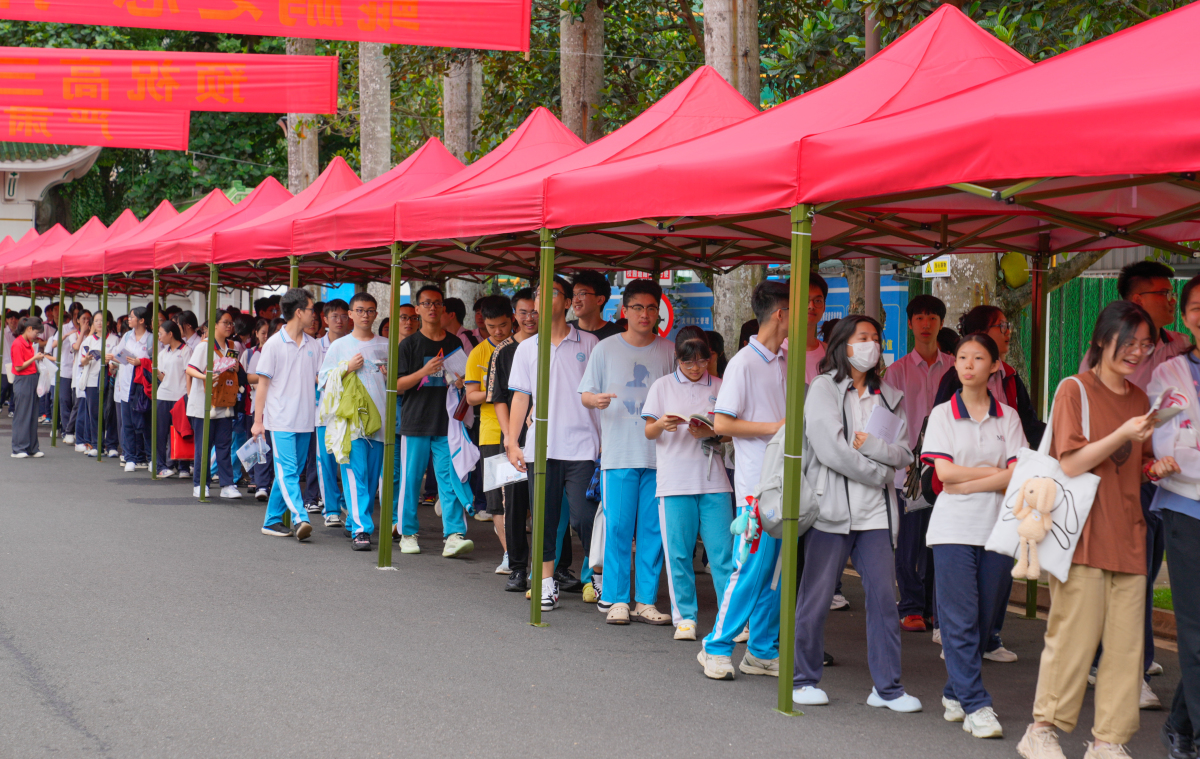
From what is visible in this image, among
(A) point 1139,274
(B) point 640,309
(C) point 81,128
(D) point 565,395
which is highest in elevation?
(C) point 81,128

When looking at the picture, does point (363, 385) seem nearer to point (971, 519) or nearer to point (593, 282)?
point (593, 282)

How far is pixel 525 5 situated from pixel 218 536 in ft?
16.3

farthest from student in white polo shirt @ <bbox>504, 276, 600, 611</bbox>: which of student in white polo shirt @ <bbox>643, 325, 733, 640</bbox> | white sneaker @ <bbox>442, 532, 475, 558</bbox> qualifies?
white sneaker @ <bbox>442, 532, 475, 558</bbox>

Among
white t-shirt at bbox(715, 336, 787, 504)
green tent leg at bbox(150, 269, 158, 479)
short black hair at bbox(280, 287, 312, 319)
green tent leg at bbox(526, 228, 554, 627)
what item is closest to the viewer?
white t-shirt at bbox(715, 336, 787, 504)

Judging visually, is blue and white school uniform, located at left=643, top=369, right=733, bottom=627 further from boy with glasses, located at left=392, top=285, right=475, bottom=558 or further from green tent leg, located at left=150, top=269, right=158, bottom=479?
green tent leg, located at left=150, top=269, right=158, bottom=479

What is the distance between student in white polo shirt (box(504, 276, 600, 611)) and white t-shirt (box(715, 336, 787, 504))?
151 cm

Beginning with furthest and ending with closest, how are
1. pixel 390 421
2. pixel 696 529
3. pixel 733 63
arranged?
pixel 733 63
pixel 390 421
pixel 696 529

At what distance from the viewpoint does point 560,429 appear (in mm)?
7062

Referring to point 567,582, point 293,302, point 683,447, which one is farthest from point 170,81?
point 683,447

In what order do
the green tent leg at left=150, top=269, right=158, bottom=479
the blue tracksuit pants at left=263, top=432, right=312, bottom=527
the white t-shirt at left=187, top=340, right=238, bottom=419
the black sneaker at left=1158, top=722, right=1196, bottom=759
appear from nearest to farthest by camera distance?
the black sneaker at left=1158, top=722, right=1196, bottom=759 < the blue tracksuit pants at left=263, top=432, right=312, bottom=527 < the white t-shirt at left=187, top=340, right=238, bottom=419 < the green tent leg at left=150, top=269, right=158, bottom=479

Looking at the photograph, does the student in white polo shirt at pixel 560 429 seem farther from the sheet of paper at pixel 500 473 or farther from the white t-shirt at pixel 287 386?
the white t-shirt at pixel 287 386

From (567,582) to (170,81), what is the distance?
24.5 feet

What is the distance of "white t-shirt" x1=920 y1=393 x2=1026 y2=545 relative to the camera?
4.73 m

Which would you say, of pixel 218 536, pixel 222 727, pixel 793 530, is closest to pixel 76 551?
pixel 218 536
